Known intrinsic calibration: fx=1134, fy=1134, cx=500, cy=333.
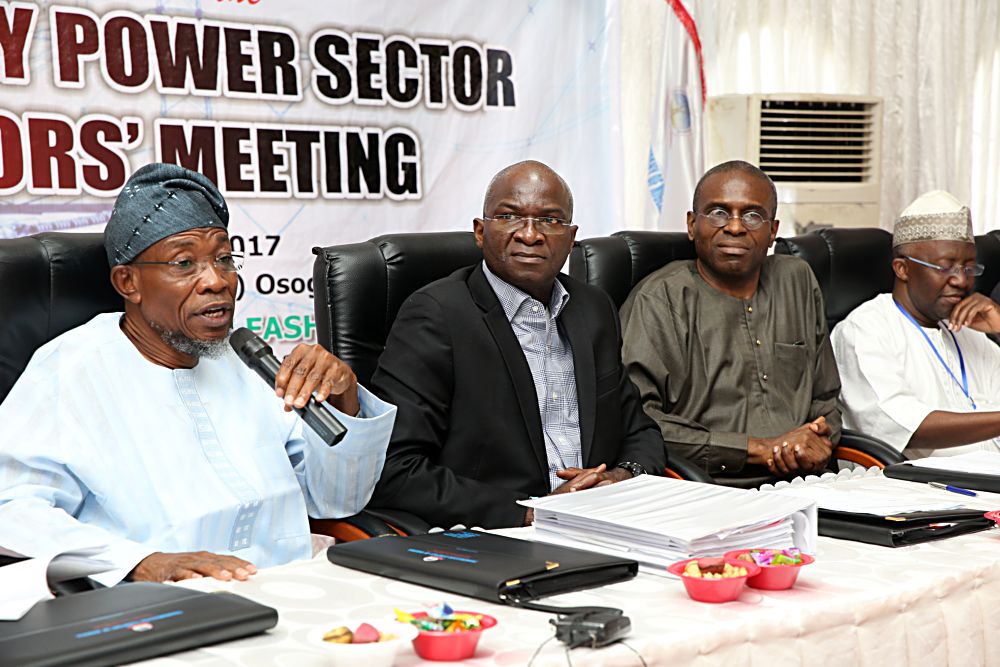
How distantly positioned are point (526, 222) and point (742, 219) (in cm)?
80

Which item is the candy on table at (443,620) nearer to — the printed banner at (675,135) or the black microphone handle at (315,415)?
the black microphone handle at (315,415)

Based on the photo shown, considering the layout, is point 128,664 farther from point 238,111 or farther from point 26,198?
point 238,111

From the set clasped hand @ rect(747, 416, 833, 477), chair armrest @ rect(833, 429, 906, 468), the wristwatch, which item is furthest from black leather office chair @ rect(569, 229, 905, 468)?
the wristwatch

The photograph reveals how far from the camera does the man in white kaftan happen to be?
10.9 feet

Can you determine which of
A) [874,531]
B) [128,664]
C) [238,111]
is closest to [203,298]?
[128,664]

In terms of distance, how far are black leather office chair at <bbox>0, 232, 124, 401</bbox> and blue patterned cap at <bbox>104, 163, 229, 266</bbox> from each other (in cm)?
11

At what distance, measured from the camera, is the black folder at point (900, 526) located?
169 centimetres

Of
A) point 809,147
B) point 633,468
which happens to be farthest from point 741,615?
point 809,147

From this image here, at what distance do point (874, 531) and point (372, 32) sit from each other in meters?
2.46

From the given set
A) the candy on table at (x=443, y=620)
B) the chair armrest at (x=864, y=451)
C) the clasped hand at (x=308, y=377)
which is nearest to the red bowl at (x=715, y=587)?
the candy on table at (x=443, y=620)

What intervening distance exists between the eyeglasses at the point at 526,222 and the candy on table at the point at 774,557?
4.15 feet

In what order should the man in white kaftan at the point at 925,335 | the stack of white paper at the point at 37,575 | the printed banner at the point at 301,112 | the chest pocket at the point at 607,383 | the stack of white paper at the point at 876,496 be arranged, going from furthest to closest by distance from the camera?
the man in white kaftan at the point at 925,335, the printed banner at the point at 301,112, the chest pocket at the point at 607,383, the stack of white paper at the point at 876,496, the stack of white paper at the point at 37,575

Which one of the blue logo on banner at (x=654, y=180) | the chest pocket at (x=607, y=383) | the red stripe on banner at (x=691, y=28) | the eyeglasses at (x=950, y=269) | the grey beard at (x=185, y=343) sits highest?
the red stripe on banner at (x=691, y=28)

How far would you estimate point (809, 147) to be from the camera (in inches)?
175
